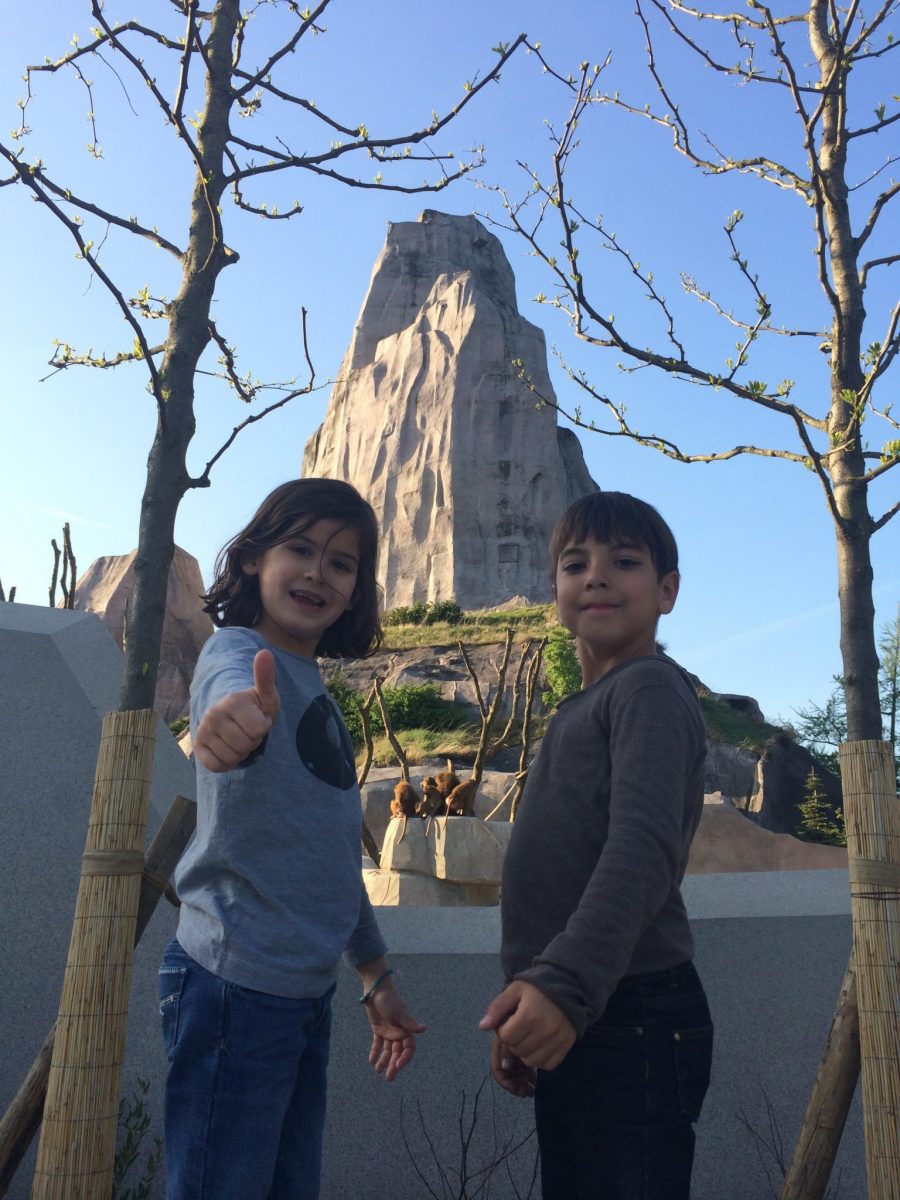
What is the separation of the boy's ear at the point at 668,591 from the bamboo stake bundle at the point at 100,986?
105 cm

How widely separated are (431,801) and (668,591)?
571 cm

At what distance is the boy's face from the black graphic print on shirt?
45cm

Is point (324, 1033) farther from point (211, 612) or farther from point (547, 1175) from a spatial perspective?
point (211, 612)

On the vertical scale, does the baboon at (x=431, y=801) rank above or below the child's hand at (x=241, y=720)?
above

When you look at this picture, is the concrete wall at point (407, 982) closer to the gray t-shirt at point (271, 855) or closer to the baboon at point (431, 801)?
the gray t-shirt at point (271, 855)

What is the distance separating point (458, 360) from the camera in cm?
4294

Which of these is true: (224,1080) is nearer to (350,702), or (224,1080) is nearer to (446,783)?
(446,783)

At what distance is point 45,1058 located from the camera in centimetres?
217

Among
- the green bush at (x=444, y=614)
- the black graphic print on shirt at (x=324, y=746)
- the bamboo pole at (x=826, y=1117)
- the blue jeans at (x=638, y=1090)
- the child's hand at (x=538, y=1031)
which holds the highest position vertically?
the green bush at (x=444, y=614)

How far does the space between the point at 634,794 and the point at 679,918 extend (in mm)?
286

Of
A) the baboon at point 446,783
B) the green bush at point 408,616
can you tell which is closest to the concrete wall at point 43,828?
the baboon at point 446,783

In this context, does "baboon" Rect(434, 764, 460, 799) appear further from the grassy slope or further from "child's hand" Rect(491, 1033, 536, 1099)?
"child's hand" Rect(491, 1033, 536, 1099)

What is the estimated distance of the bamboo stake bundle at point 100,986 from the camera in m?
1.74

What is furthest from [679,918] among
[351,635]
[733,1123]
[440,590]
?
[440,590]
